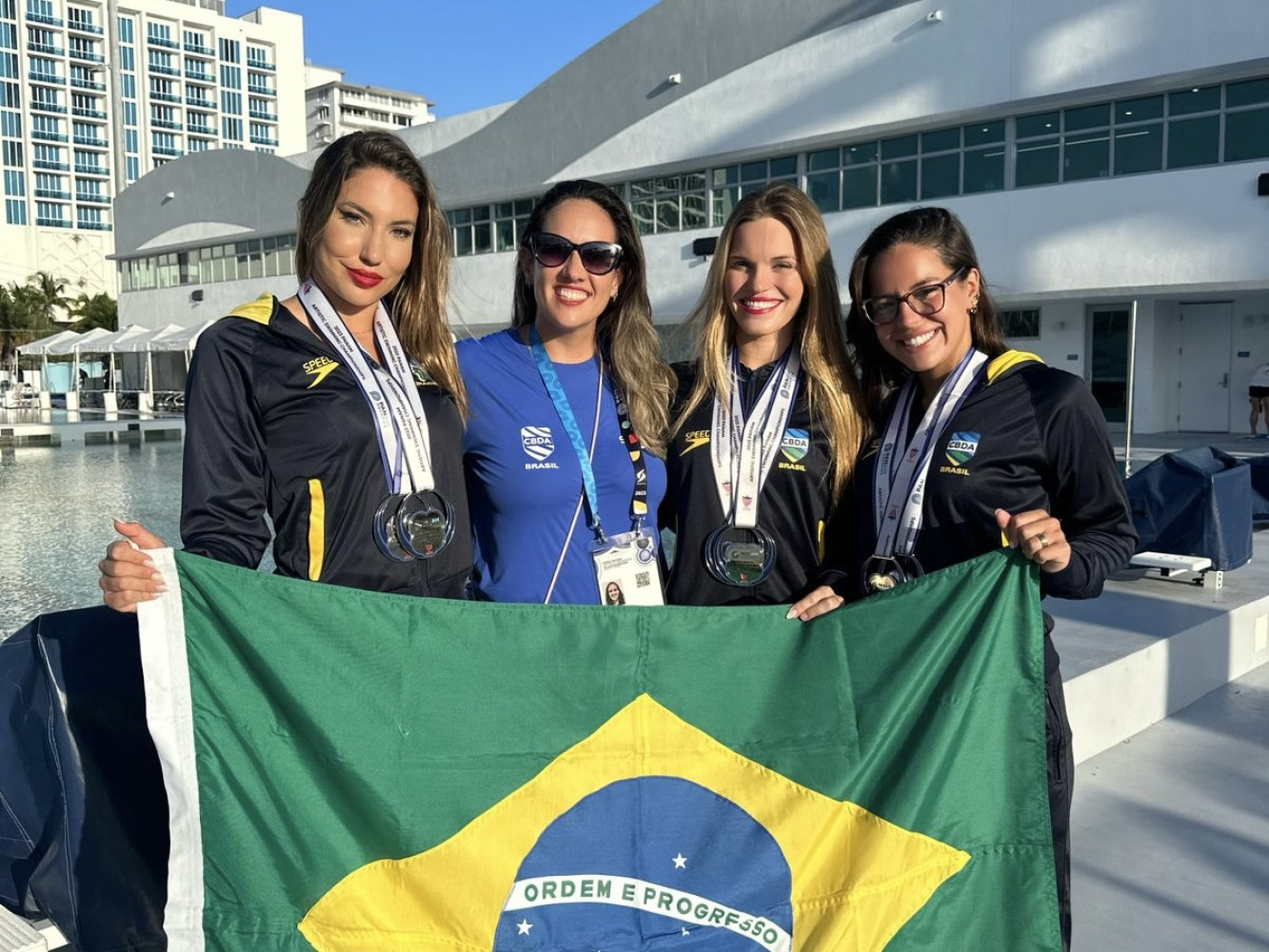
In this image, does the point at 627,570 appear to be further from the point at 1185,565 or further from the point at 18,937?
the point at 1185,565

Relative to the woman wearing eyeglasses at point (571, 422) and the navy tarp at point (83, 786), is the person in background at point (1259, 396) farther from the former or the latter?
the navy tarp at point (83, 786)

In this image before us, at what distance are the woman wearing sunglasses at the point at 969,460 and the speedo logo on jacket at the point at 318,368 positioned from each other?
3.87 feet

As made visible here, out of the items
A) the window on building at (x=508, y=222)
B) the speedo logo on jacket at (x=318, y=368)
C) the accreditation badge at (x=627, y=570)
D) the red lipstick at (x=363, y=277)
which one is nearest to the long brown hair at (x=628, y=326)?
the accreditation badge at (x=627, y=570)

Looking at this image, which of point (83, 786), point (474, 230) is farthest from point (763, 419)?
point (474, 230)

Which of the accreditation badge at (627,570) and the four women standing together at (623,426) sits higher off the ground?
the four women standing together at (623,426)

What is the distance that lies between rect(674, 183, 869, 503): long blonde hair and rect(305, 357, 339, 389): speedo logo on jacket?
0.95 m

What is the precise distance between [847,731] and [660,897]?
530 mm

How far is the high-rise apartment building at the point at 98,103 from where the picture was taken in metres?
84.6

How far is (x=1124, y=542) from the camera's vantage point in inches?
93.0

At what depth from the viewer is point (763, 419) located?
2822 mm

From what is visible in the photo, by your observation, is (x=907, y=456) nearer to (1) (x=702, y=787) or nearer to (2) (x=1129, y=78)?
(1) (x=702, y=787)

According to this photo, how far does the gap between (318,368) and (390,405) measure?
179 mm

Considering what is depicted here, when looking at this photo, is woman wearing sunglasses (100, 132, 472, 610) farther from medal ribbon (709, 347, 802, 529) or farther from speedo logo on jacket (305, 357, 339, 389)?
medal ribbon (709, 347, 802, 529)

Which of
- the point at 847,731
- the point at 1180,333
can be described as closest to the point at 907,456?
the point at 847,731
